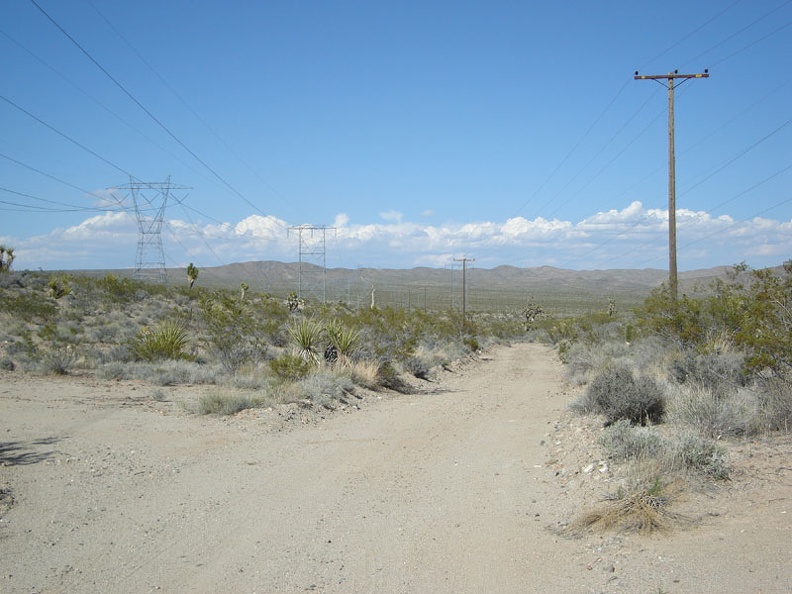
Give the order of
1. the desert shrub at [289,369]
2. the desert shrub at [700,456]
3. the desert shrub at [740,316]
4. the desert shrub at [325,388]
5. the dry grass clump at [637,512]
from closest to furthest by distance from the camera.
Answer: the dry grass clump at [637,512] < the desert shrub at [700,456] < the desert shrub at [740,316] < the desert shrub at [325,388] < the desert shrub at [289,369]

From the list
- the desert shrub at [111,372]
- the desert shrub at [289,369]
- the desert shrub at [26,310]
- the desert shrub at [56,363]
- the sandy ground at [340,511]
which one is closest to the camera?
the sandy ground at [340,511]

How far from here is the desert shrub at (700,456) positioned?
8375 mm

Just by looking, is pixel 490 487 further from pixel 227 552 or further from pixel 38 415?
pixel 38 415

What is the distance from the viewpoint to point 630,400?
1218 cm

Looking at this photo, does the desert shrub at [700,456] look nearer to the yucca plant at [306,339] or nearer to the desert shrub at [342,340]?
the yucca plant at [306,339]

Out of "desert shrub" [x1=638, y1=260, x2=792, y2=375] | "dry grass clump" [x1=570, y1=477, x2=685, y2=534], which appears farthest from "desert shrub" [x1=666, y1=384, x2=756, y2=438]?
"dry grass clump" [x1=570, y1=477, x2=685, y2=534]

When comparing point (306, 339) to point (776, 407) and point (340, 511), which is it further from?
point (776, 407)

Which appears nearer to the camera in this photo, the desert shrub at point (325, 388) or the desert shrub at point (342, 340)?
the desert shrub at point (325, 388)

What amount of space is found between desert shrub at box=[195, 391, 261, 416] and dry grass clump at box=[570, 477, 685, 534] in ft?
30.6

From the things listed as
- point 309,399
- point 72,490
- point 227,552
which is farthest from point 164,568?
point 309,399

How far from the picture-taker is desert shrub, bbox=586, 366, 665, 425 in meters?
12.1

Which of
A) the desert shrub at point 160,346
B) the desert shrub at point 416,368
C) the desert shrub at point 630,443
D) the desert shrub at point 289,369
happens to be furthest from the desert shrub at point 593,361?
the desert shrub at point 160,346

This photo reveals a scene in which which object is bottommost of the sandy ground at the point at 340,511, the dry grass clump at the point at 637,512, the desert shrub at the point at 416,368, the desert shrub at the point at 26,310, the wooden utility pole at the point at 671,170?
the desert shrub at the point at 416,368

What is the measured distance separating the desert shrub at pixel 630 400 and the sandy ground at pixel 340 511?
30.0 inches
